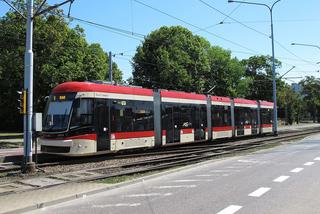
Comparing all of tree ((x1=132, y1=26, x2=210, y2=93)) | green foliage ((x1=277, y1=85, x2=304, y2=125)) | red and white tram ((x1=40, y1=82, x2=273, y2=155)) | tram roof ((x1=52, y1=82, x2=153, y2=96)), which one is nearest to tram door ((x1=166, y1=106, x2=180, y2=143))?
red and white tram ((x1=40, y1=82, x2=273, y2=155))

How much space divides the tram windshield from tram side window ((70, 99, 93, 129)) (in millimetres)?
231

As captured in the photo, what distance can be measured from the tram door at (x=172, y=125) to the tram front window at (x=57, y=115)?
24.0 feet

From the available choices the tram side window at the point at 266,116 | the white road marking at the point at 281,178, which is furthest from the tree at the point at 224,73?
the white road marking at the point at 281,178

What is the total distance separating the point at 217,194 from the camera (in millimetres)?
9805

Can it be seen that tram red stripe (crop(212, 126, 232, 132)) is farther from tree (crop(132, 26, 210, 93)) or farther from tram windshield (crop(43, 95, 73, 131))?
tree (crop(132, 26, 210, 93))

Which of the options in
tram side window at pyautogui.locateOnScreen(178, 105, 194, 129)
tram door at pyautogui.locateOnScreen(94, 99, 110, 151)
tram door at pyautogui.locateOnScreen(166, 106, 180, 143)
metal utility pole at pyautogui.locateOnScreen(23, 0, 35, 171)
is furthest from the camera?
tram side window at pyautogui.locateOnScreen(178, 105, 194, 129)

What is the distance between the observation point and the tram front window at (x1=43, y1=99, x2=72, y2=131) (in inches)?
709

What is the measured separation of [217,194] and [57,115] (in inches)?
403

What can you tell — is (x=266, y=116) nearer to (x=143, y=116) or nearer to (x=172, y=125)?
(x=172, y=125)

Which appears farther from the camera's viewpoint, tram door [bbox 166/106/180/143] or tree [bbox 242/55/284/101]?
tree [bbox 242/55/284/101]

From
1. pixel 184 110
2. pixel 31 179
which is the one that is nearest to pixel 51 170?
pixel 31 179

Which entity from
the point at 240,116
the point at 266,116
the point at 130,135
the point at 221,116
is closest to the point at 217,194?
the point at 130,135

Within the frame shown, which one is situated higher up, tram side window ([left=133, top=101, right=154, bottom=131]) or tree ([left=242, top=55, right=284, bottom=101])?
tree ([left=242, top=55, right=284, bottom=101])

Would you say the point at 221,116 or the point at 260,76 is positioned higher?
the point at 260,76
